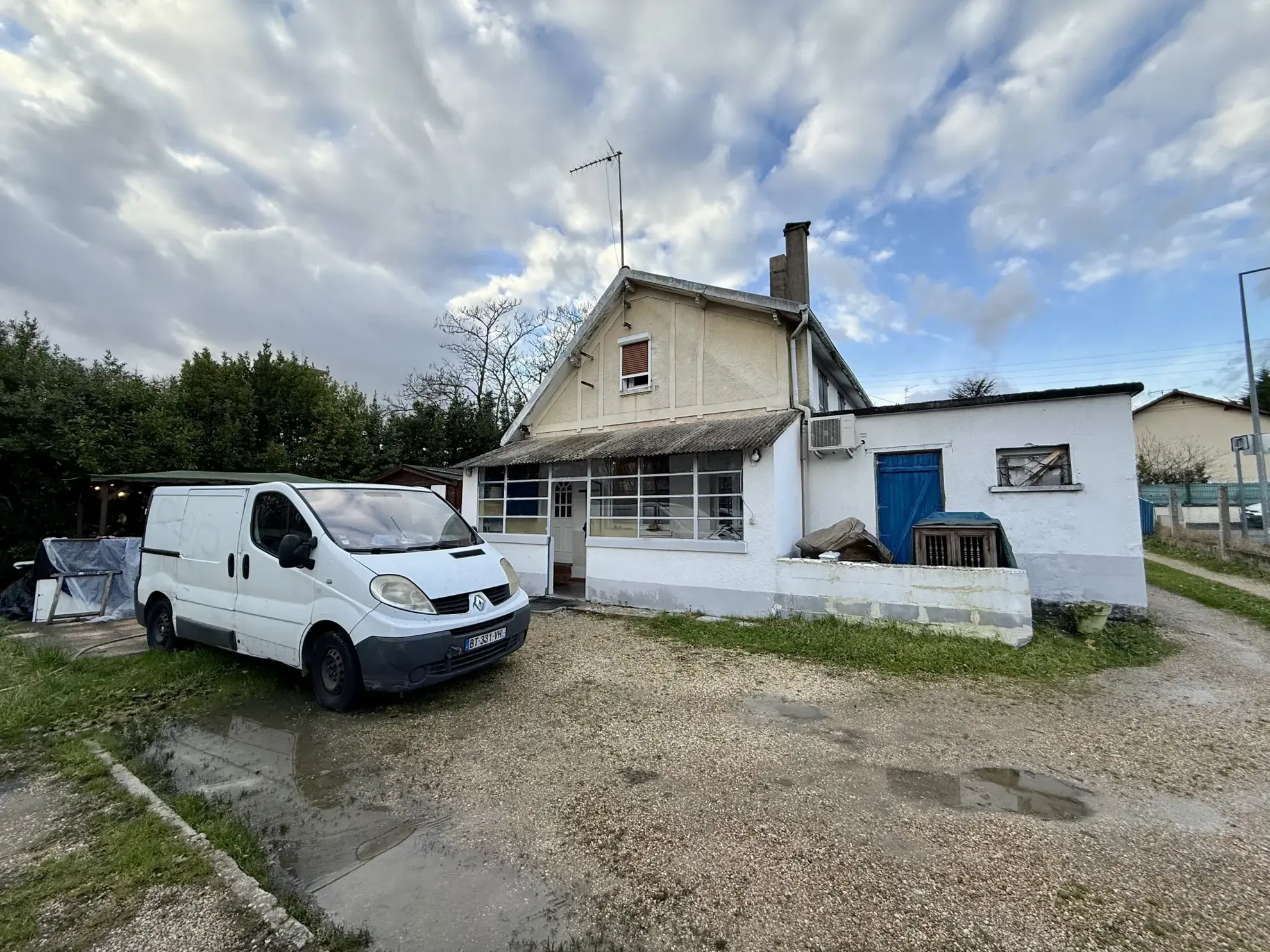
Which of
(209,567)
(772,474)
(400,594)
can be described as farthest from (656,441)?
(209,567)

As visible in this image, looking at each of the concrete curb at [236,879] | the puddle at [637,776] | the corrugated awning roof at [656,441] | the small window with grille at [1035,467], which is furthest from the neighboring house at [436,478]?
the small window with grille at [1035,467]

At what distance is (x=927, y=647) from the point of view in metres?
6.52

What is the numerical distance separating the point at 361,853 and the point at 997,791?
3.83 m

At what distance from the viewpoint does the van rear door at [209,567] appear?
5586mm

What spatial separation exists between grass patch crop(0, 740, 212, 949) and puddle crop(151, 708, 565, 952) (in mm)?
385

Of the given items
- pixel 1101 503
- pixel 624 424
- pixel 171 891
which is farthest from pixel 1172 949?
pixel 624 424

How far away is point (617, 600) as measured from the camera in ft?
32.4

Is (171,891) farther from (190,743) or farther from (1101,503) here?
(1101,503)

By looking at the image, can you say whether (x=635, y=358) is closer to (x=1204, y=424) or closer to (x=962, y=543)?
(x=962, y=543)

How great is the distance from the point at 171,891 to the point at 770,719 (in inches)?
156

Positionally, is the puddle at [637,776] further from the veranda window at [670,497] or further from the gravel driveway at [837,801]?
the veranda window at [670,497]

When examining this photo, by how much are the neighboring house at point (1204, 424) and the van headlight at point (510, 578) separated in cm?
3548

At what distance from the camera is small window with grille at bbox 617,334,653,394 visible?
11422mm

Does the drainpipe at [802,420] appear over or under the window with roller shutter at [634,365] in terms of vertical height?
under
